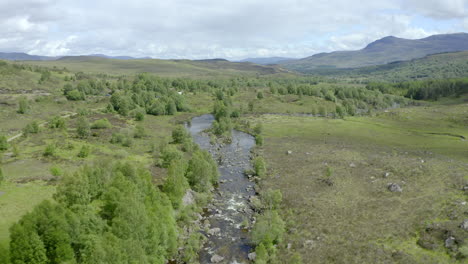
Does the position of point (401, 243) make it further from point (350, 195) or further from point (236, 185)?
point (236, 185)

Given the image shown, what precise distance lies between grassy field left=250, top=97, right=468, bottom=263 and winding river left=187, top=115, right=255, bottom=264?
6889 millimetres

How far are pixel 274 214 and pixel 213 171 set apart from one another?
22.4 metres

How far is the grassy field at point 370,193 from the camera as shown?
4422 centimetres

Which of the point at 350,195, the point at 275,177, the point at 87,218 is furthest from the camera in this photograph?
the point at 275,177

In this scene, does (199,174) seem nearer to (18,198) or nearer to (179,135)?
(18,198)

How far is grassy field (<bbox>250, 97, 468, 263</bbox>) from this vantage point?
145ft

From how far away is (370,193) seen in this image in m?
63.2

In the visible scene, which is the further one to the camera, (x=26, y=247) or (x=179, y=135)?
(x=179, y=135)

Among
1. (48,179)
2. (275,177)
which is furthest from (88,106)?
(275,177)

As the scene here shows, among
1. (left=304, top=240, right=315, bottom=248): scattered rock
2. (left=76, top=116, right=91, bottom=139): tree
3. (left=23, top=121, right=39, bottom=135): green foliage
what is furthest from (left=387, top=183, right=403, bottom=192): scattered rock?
(left=23, top=121, right=39, bottom=135): green foliage

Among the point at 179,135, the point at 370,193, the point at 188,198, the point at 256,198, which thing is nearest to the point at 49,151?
the point at 179,135

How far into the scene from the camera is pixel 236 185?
7188 centimetres

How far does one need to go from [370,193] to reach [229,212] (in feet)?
100

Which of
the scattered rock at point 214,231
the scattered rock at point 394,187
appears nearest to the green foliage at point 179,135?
the scattered rock at point 214,231
